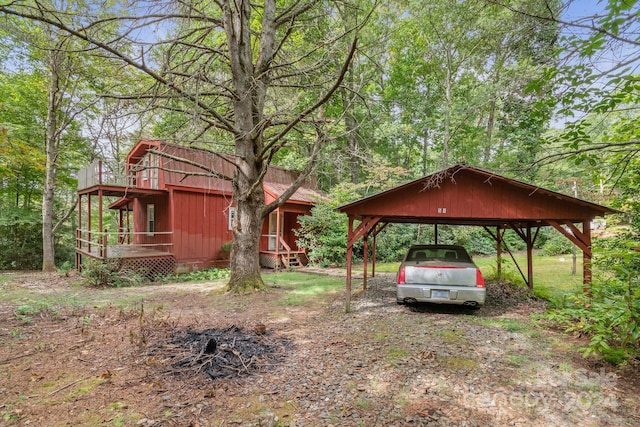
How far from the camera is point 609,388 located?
360cm

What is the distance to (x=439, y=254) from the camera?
7.63 meters

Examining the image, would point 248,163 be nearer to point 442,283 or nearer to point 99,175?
point 442,283

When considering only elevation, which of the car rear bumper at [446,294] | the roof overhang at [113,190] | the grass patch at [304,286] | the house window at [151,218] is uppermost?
the roof overhang at [113,190]

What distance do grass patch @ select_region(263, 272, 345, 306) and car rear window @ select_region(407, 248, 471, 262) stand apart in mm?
3030

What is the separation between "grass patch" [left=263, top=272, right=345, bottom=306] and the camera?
28.7ft

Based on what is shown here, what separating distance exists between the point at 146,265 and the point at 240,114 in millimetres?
7802

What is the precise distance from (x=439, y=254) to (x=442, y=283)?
3.87 feet

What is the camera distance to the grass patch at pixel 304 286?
8.76 m

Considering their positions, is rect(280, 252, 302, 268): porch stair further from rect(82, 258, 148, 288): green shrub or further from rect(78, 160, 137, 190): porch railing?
rect(78, 160, 137, 190): porch railing

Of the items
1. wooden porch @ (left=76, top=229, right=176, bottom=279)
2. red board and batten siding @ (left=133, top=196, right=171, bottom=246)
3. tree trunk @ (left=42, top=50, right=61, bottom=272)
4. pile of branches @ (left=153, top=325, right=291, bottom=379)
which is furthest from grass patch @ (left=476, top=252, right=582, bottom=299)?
tree trunk @ (left=42, top=50, right=61, bottom=272)

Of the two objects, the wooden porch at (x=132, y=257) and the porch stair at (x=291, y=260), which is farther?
the porch stair at (x=291, y=260)

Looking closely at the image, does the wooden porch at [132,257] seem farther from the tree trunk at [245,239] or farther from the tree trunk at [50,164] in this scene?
the tree trunk at [245,239]

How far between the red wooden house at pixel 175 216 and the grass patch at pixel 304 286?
3130 mm

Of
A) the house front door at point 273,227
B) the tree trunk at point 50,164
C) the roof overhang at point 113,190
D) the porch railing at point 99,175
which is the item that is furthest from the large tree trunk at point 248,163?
the tree trunk at point 50,164
